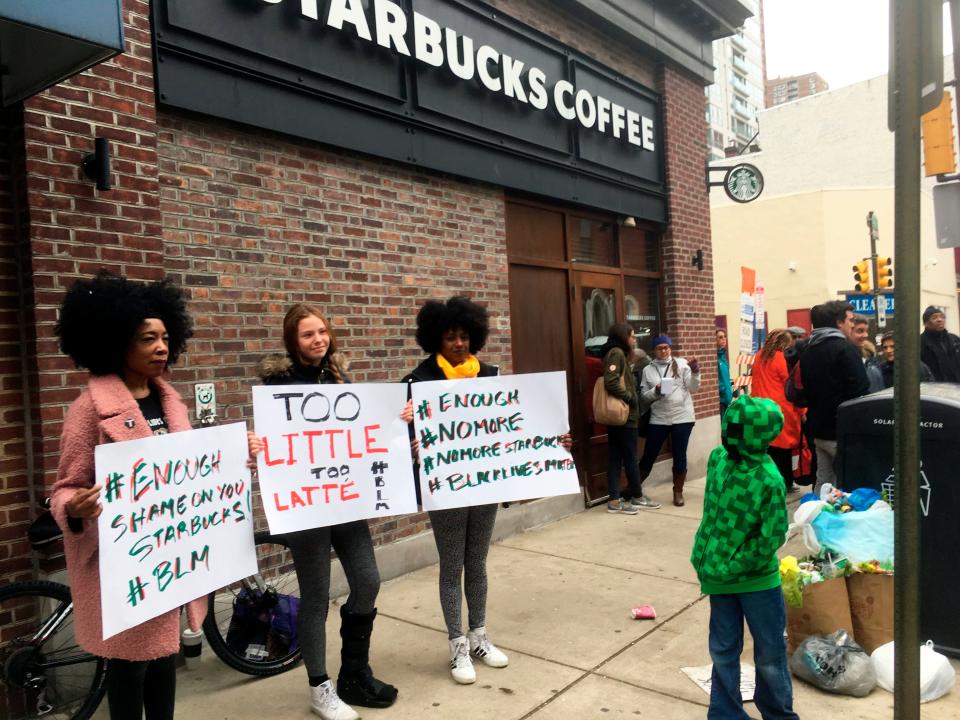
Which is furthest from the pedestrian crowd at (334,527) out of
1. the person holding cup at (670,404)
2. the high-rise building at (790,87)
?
the high-rise building at (790,87)

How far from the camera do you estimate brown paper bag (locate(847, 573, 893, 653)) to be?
11.4 feet

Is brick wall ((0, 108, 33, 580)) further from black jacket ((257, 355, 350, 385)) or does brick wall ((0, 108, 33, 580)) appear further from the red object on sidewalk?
the red object on sidewalk

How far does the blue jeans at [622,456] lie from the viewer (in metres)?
6.95

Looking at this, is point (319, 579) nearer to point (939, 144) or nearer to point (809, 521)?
point (809, 521)

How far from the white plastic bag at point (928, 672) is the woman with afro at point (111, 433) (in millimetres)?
2933

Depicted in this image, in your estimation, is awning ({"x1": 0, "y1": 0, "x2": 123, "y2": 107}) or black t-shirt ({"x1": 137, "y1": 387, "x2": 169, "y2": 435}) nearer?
black t-shirt ({"x1": 137, "y1": 387, "x2": 169, "y2": 435})

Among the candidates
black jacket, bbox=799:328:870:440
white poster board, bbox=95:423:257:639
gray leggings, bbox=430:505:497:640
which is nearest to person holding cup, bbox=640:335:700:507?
black jacket, bbox=799:328:870:440

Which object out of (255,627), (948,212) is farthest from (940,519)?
(948,212)

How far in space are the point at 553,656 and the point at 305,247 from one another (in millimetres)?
2881

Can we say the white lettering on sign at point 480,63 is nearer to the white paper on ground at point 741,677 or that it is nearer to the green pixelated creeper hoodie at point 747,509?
the green pixelated creeper hoodie at point 747,509

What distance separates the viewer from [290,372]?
317 cm

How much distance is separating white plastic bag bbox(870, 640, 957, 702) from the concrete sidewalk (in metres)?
0.05

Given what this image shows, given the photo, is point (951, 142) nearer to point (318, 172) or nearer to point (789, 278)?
point (318, 172)

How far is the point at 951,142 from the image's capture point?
6141mm
